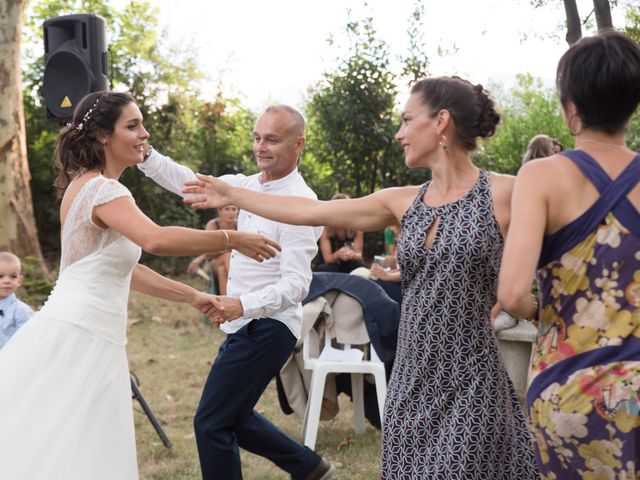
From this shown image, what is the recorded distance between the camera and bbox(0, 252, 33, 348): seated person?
4.95m

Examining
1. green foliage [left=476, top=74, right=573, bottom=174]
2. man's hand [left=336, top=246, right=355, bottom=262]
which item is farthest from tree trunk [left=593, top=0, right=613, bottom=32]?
green foliage [left=476, top=74, right=573, bottom=174]

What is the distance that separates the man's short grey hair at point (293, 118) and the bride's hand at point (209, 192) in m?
1.10

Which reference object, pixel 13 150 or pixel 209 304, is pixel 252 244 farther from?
pixel 13 150

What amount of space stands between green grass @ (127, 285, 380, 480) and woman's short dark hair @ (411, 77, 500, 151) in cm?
298

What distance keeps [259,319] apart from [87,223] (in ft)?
3.48

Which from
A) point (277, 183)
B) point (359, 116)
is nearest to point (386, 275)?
point (277, 183)

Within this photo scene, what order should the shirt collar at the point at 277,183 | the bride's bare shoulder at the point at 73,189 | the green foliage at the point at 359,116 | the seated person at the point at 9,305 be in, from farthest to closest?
the green foliage at the point at 359,116 → the seated person at the point at 9,305 → the shirt collar at the point at 277,183 → the bride's bare shoulder at the point at 73,189

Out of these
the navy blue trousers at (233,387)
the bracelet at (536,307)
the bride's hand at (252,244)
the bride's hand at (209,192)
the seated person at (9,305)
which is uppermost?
the bride's hand at (209,192)

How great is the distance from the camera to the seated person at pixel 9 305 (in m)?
4.95

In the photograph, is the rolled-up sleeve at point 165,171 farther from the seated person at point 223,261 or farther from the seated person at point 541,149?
the seated person at point 223,261

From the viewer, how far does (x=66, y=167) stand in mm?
3561

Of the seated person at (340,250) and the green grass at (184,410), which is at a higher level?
the seated person at (340,250)

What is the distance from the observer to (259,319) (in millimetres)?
4098

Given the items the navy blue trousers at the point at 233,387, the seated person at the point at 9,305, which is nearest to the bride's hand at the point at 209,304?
the navy blue trousers at the point at 233,387
